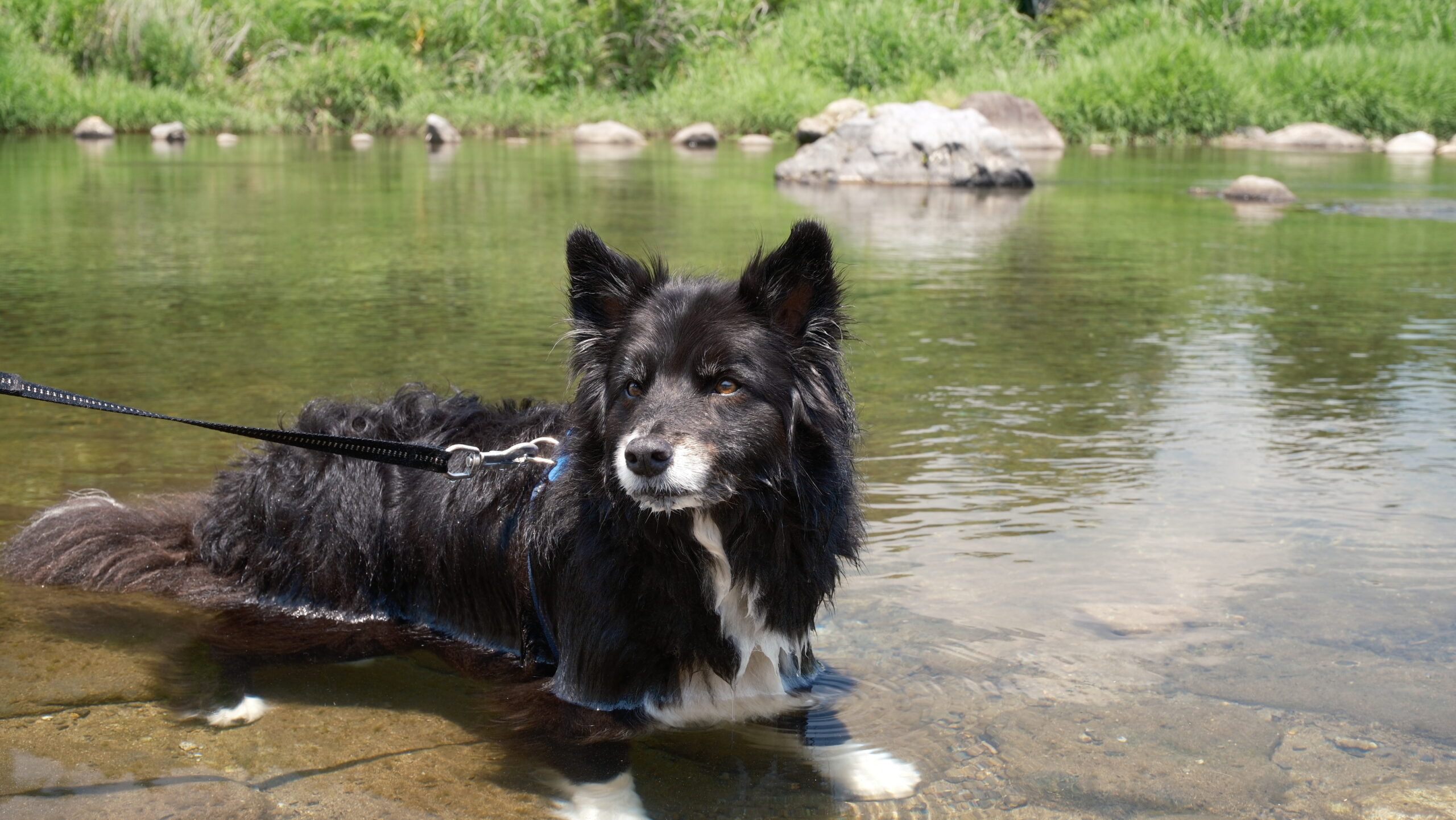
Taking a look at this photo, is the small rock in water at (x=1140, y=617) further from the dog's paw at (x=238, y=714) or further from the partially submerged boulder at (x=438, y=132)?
the partially submerged boulder at (x=438, y=132)

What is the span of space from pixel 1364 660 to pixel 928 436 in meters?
3.10

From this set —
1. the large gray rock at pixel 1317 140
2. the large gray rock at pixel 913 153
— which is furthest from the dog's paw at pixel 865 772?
the large gray rock at pixel 1317 140

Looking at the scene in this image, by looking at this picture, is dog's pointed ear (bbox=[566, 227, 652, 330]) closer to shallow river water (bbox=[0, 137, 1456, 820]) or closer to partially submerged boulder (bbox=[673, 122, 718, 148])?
shallow river water (bbox=[0, 137, 1456, 820])

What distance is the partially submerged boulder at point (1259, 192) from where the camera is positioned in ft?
65.8

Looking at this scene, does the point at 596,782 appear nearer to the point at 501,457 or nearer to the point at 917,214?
the point at 501,457

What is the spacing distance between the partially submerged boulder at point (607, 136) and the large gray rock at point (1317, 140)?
17.8 metres

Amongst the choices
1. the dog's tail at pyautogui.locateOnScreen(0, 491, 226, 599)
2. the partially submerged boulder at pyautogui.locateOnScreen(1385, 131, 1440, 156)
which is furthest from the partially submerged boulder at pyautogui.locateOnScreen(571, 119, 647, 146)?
the dog's tail at pyautogui.locateOnScreen(0, 491, 226, 599)

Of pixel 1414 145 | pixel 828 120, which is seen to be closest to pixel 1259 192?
pixel 828 120

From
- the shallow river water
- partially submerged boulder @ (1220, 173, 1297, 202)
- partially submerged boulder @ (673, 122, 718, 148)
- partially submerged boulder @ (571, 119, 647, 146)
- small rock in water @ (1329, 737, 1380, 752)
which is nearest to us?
the shallow river water

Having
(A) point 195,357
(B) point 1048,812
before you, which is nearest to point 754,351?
(B) point 1048,812

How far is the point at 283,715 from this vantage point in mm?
4137

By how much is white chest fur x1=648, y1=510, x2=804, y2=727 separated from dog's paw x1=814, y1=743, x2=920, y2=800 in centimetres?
25

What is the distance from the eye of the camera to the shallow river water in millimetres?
3762

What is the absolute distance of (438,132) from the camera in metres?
34.8
